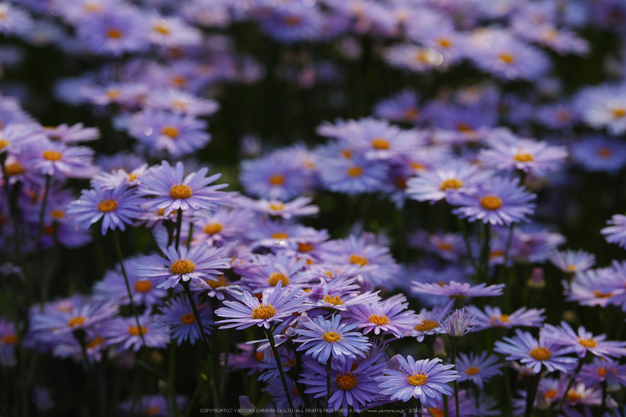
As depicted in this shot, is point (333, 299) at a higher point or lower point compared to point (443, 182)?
lower

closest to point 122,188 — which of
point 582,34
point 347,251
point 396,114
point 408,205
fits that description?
point 347,251

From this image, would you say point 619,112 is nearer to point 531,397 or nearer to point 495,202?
point 495,202

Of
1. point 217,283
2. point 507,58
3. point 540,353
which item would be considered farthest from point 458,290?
point 507,58

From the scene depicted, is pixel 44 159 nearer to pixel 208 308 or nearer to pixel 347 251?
pixel 208 308

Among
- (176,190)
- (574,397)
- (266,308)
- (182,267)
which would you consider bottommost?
(574,397)

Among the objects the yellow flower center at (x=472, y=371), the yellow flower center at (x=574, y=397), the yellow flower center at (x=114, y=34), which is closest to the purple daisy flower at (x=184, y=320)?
the yellow flower center at (x=472, y=371)

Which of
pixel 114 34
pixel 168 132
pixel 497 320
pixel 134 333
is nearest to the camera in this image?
pixel 497 320

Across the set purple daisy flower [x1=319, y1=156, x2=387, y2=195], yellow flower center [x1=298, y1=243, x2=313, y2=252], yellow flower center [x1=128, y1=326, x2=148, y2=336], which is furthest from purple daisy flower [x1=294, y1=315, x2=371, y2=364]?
purple daisy flower [x1=319, y1=156, x2=387, y2=195]
